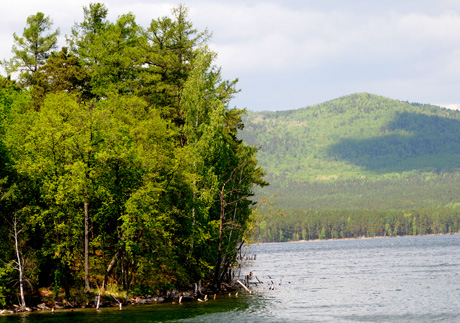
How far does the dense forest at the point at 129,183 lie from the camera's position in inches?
1972

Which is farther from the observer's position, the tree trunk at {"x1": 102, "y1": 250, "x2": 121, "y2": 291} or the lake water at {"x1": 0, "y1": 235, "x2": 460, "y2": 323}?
the tree trunk at {"x1": 102, "y1": 250, "x2": 121, "y2": 291}

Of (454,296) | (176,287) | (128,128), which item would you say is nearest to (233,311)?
(176,287)

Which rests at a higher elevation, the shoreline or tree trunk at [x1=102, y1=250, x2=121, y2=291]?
tree trunk at [x1=102, y1=250, x2=121, y2=291]

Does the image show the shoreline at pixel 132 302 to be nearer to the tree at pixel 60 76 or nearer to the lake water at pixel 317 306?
the lake water at pixel 317 306

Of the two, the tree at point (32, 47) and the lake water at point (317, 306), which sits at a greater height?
the tree at point (32, 47)

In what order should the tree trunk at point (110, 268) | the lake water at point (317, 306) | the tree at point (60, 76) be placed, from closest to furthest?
the lake water at point (317, 306)
the tree trunk at point (110, 268)
the tree at point (60, 76)

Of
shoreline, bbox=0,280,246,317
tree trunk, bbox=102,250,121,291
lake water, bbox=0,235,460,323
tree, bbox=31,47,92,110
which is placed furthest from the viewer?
tree, bbox=31,47,92,110

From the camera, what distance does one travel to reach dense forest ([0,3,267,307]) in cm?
5009

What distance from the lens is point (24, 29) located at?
88.9 metres

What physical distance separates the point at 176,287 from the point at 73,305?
12692 mm

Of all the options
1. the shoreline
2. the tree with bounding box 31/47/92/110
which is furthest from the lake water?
the tree with bounding box 31/47/92/110

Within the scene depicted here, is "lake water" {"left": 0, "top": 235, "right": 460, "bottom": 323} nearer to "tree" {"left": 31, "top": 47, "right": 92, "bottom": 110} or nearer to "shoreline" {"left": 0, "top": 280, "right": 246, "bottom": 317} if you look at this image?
"shoreline" {"left": 0, "top": 280, "right": 246, "bottom": 317}

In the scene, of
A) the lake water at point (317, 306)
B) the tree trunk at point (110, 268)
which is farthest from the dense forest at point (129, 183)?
the lake water at point (317, 306)

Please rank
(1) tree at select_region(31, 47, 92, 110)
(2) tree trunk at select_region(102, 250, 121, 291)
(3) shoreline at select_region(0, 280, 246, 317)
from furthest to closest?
(1) tree at select_region(31, 47, 92, 110) < (2) tree trunk at select_region(102, 250, 121, 291) < (3) shoreline at select_region(0, 280, 246, 317)
